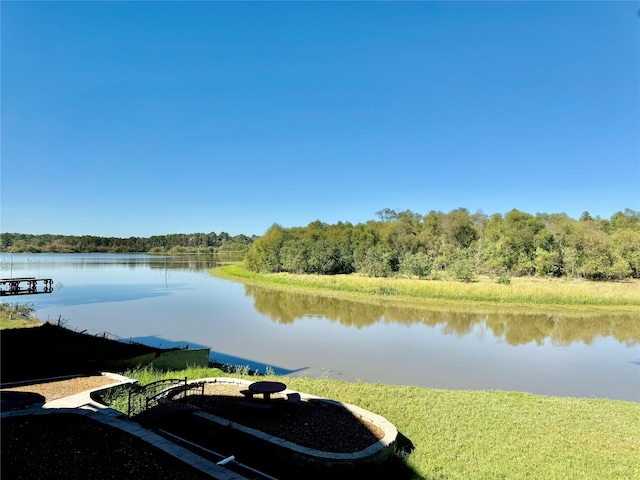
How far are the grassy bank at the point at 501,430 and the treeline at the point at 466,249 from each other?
35354 millimetres

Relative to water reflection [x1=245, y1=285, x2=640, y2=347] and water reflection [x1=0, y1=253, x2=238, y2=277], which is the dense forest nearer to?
water reflection [x1=245, y1=285, x2=640, y2=347]

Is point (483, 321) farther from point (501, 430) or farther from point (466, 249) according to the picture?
point (466, 249)

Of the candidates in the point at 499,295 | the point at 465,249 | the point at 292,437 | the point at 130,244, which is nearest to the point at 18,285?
the point at 292,437

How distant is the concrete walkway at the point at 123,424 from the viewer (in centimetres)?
529

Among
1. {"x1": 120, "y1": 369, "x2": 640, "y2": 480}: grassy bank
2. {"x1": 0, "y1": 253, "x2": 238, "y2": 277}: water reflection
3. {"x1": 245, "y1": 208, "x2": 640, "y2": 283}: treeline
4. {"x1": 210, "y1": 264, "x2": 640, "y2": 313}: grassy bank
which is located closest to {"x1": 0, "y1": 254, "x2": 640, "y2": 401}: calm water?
{"x1": 120, "y1": 369, "x2": 640, "y2": 480}: grassy bank

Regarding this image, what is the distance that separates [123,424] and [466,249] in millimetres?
62015

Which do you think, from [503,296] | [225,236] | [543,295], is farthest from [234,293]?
[225,236]

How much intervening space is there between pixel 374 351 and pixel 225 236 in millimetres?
179672

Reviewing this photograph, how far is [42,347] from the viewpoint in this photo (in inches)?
519

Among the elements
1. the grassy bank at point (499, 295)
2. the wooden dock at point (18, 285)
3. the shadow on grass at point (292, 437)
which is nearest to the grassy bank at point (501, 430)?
the shadow on grass at point (292, 437)

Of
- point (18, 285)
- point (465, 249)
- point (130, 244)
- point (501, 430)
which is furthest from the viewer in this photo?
point (130, 244)

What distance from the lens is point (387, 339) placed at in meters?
21.3

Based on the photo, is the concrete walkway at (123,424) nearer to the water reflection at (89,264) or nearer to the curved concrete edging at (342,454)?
the curved concrete edging at (342,454)

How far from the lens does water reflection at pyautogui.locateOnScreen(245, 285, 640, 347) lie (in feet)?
75.9
